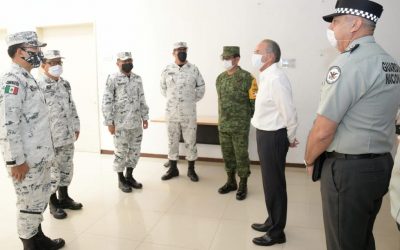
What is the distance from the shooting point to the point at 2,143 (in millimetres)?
1960

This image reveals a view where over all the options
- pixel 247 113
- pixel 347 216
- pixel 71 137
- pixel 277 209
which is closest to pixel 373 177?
pixel 347 216

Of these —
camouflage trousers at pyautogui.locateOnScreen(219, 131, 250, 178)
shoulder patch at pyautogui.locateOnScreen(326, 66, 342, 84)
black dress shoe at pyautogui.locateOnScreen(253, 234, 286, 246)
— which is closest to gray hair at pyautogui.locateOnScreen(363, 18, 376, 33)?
shoulder patch at pyautogui.locateOnScreen(326, 66, 342, 84)

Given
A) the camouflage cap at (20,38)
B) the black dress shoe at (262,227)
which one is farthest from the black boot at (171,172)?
the camouflage cap at (20,38)

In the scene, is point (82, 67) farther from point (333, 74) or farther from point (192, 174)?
point (333, 74)

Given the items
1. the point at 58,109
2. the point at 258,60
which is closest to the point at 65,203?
the point at 58,109

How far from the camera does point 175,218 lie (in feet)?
9.27

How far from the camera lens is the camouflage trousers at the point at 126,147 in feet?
11.1

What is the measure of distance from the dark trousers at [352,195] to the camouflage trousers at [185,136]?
2.35 m

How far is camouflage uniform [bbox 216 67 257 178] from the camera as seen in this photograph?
3086 millimetres

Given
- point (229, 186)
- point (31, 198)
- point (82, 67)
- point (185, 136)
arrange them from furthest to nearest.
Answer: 1. point (82, 67)
2. point (185, 136)
3. point (229, 186)
4. point (31, 198)

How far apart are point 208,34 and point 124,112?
5.81 feet

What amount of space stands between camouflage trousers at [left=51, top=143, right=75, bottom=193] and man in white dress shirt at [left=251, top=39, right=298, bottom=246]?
1.78 metres

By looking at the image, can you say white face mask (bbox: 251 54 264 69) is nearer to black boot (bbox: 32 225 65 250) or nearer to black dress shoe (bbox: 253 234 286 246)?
black dress shoe (bbox: 253 234 286 246)

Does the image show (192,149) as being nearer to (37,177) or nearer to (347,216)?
(37,177)
